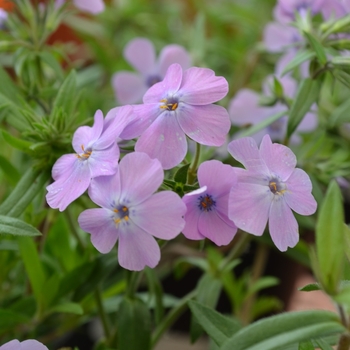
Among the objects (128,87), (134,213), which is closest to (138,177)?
(134,213)

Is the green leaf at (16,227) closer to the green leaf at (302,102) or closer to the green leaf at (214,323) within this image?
the green leaf at (214,323)

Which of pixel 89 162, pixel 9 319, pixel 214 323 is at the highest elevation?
pixel 89 162

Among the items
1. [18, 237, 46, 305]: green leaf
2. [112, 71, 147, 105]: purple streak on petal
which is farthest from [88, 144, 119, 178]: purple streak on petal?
[112, 71, 147, 105]: purple streak on petal

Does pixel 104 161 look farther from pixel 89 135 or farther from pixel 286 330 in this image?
pixel 286 330

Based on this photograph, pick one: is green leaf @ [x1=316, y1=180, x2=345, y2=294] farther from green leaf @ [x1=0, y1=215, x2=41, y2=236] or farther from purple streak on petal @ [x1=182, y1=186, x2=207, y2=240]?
green leaf @ [x1=0, y1=215, x2=41, y2=236]

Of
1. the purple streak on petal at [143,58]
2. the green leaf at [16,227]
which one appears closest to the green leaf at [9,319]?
the green leaf at [16,227]

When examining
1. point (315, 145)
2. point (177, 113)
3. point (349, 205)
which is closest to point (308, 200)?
point (177, 113)

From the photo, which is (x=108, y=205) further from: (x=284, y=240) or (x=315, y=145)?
(x=315, y=145)
